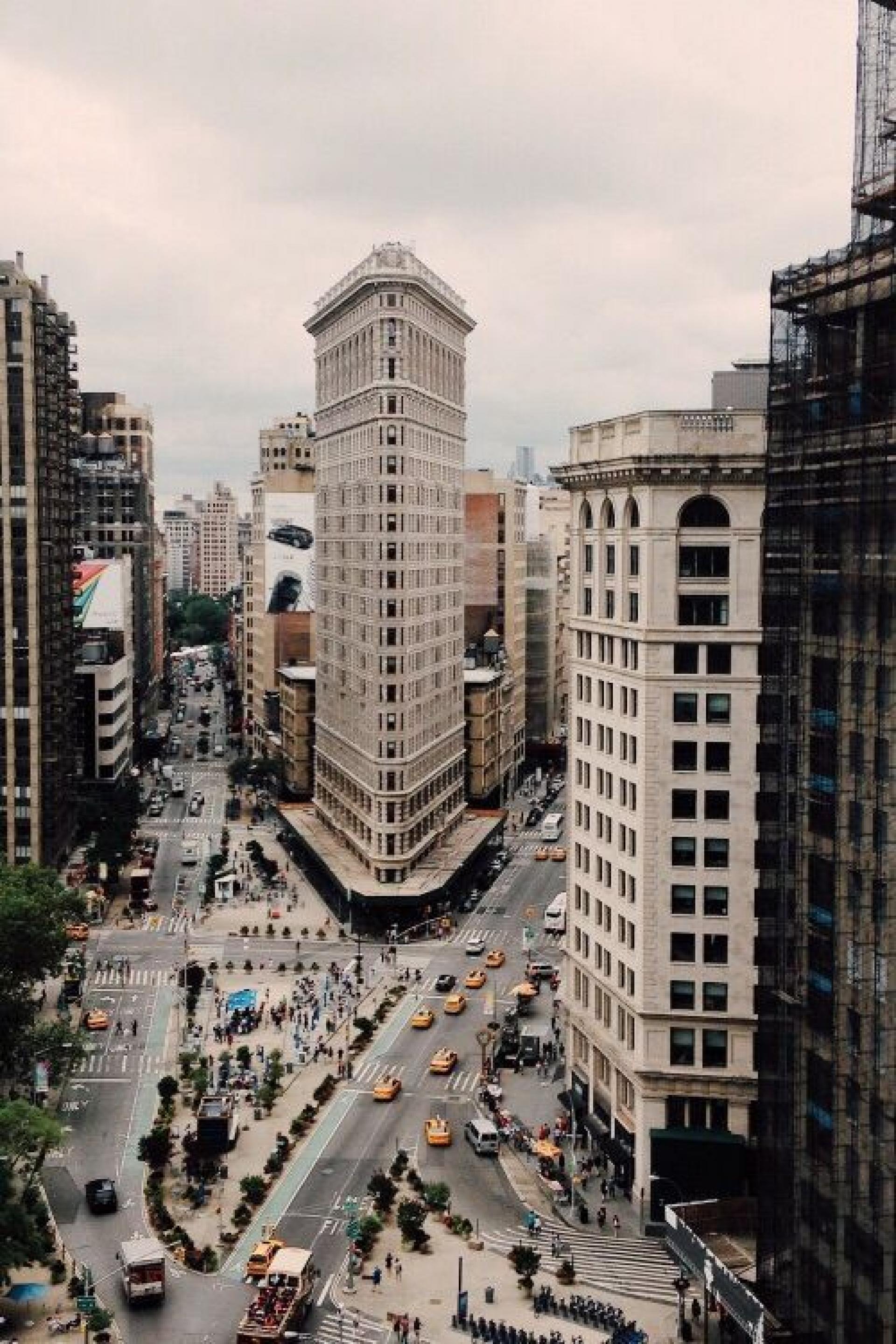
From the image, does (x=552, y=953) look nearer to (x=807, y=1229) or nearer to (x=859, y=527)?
(x=807, y=1229)

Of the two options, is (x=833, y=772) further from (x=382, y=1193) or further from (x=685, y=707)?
(x=382, y=1193)

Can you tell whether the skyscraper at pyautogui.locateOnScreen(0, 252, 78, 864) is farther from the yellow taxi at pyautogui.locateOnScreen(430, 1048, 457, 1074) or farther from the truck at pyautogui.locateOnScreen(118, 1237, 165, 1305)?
the truck at pyautogui.locateOnScreen(118, 1237, 165, 1305)

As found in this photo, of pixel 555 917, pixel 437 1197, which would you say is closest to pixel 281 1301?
pixel 437 1197

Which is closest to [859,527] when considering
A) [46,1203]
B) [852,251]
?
[852,251]

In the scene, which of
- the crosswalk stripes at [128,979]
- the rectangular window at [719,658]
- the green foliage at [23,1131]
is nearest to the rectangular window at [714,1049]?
the rectangular window at [719,658]

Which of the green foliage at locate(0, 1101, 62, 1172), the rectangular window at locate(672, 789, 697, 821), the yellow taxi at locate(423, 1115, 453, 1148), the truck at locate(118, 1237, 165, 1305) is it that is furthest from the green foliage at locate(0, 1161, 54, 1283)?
the rectangular window at locate(672, 789, 697, 821)
